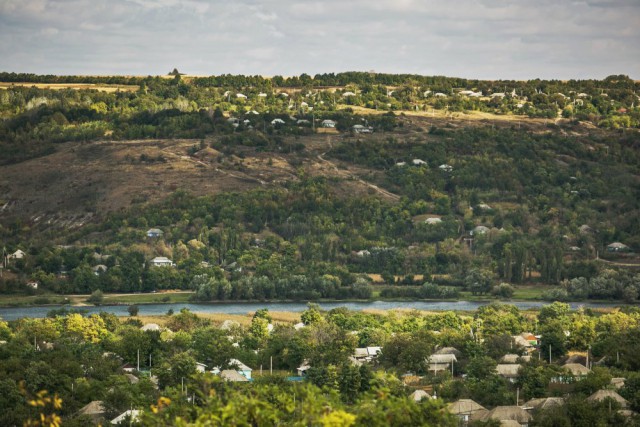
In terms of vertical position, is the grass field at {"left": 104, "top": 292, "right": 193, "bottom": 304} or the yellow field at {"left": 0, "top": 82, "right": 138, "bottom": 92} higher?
the yellow field at {"left": 0, "top": 82, "right": 138, "bottom": 92}

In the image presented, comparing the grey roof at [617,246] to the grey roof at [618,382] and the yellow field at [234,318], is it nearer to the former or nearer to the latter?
the yellow field at [234,318]

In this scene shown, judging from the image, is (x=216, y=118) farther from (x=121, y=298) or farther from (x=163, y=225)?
(x=121, y=298)

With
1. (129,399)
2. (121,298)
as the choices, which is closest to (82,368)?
(129,399)

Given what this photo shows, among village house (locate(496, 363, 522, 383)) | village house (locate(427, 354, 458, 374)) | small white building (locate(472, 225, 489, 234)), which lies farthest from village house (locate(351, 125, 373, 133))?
village house (locate(496, 363, 522, 383))

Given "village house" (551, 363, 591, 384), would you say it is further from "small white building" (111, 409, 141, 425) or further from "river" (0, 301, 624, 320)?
"river" (0, 301, 624, 320)

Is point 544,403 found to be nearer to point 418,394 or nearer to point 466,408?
point 466,408

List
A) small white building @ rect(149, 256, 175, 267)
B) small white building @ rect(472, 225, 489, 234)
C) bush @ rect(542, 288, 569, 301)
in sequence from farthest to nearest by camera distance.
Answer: small white building @ rect(472, 225, 489, 234) → small white building @ rect(149, 256, 175, 267) → bush @ rect(542, 288, 569, 301)

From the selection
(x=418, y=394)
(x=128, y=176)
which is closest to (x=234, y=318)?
(x=418, y=394)
